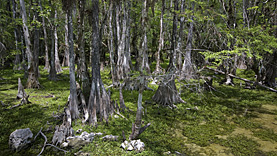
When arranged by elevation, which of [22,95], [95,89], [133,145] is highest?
[95,89]

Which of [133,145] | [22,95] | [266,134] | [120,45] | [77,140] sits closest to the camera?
[133,145]

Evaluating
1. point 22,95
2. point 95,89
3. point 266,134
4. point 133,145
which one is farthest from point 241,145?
point 22,95

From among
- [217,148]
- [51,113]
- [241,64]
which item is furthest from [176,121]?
[241,64]

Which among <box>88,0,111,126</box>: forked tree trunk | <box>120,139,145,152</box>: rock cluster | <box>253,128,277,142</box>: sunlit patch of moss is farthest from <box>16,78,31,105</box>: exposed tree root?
<box>253,128,277,142</box>: sunlit patch of moss

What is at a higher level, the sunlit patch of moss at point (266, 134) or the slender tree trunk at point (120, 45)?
the slender tree trunk at point (120, 45)

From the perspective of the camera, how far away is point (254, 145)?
6.67 metres

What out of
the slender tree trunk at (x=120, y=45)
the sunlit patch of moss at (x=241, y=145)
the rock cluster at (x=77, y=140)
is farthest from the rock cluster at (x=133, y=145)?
the slender tree trunk at (x=120, y=45)

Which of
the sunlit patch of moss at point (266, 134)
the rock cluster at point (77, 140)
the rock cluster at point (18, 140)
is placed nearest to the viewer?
the rock cluster at point (18, 140)

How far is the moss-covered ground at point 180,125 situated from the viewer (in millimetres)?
6184

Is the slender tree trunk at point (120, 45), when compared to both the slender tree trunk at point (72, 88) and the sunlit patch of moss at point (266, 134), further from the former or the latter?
the sunlit patch of moss at point (266, 134)

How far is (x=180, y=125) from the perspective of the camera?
8.29m

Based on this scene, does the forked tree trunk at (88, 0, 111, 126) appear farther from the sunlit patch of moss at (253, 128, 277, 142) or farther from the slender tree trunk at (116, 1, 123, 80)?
the slender tree trunk at (116, 1, 123, 80)

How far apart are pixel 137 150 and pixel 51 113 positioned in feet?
17.2

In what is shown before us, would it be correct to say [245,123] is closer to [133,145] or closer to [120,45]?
[133,145]
